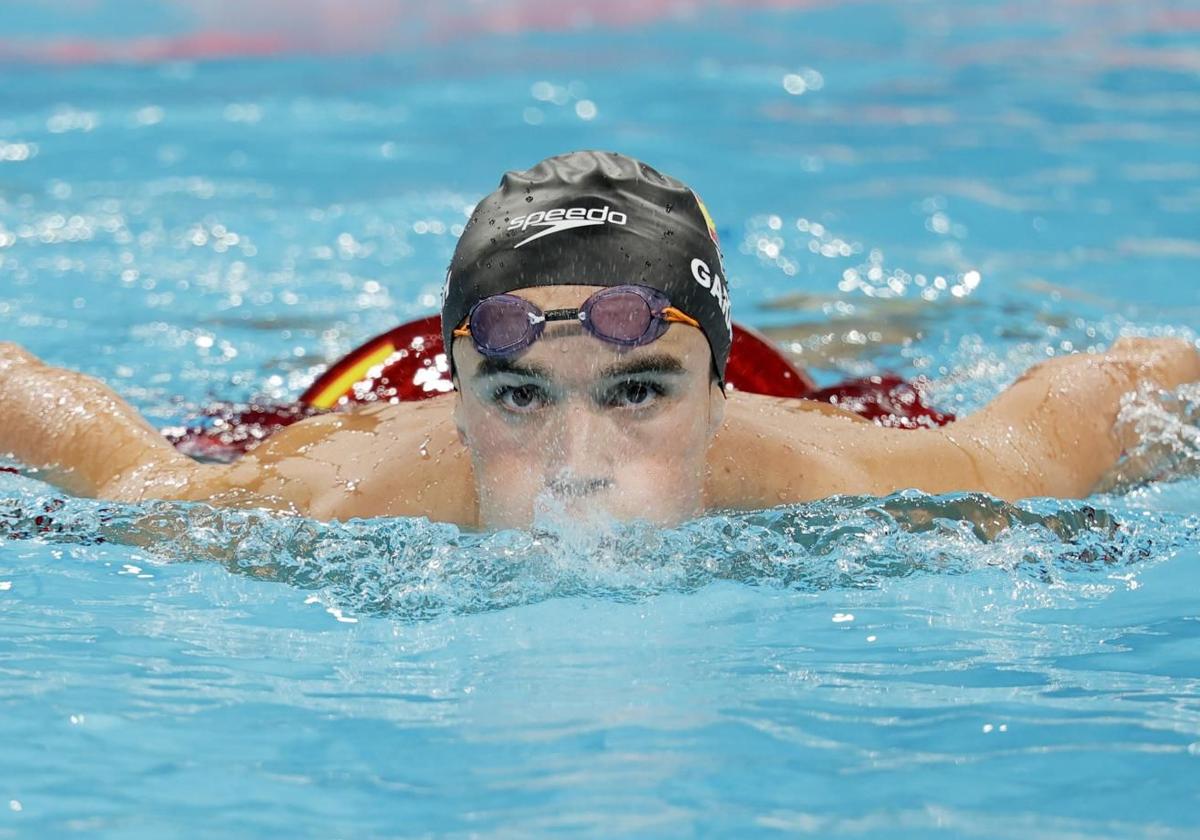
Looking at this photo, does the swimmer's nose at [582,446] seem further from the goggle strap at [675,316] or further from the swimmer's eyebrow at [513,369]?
the goggle strap at [675,316]

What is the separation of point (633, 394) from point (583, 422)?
0.39 ft

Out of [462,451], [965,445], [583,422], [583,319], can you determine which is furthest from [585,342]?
[965,445]

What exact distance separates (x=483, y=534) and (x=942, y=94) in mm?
6965

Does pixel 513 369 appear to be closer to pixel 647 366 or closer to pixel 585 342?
pixel 585 342

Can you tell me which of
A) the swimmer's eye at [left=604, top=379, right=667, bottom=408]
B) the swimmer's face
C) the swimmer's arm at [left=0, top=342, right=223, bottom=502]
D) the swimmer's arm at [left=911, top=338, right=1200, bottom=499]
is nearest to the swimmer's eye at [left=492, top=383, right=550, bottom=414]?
the swimmer's face

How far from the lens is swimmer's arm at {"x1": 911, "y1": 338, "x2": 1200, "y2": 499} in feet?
11.8

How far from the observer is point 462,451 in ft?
11.3

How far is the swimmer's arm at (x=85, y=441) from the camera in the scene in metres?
3.54

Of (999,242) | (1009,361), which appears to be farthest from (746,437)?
(999,242)

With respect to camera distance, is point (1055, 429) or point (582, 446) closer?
point (582, 446)

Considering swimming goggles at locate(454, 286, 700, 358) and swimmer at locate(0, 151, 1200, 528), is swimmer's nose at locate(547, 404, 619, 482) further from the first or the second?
swimming goggles at locate(454, 286, 700, 358)

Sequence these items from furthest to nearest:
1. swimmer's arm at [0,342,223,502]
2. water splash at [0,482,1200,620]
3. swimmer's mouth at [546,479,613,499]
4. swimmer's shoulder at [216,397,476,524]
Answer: swimmer's arm at [0,342,223,502], swimmer's shoulder at [216,397,476,524], water splash at [0,482,1200,620], swimmer's mouth at [546,479,613,499]

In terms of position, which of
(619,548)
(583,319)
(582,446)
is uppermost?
(583,319)

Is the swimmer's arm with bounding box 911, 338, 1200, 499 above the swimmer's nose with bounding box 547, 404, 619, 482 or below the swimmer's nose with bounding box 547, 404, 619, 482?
above
